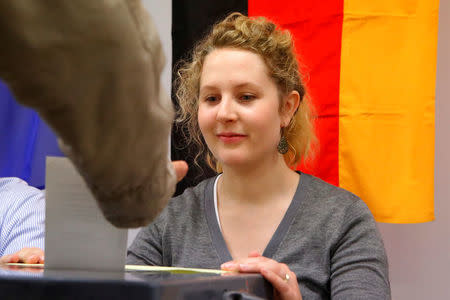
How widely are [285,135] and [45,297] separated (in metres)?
1.21

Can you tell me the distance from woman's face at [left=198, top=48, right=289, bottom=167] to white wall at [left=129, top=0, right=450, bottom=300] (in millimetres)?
748

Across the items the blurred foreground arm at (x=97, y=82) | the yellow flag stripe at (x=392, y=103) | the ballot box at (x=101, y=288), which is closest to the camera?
the blurred foreground arm at (x=97, y=82)

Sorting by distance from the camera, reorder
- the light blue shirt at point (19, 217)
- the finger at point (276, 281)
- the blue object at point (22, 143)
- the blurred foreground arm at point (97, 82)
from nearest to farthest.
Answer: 1. the blurred foreground arm at point (97, 82)
2. the finger at point (276, 281)
3. the light blue shirt at point (19, 217)
4. the blue object at point (22, 143)

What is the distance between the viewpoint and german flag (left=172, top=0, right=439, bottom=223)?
1837 mm

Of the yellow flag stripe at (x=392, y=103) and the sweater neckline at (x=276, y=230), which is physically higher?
the yellow flag stripe at (x=392, y=103)

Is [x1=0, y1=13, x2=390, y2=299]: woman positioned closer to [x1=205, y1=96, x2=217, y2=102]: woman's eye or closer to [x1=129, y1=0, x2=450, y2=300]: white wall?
[x1=205, y1=96, x2=217, y2=102]: woman's eye

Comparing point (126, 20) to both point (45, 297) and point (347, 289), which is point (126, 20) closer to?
point (45, 297)

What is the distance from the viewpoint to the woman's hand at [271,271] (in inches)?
37.7

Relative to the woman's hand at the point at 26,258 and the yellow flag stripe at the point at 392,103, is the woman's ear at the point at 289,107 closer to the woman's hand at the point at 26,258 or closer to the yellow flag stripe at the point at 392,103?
the yellow flag stripe at the point at 392,103

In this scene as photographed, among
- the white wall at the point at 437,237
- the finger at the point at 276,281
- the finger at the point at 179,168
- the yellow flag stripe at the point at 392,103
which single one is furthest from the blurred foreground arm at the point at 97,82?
the white wall at the point at 437,237

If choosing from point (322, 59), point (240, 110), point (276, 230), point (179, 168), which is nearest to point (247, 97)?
point (240, 110)

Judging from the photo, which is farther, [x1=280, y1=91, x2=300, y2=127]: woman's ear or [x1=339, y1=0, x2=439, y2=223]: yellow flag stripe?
[x1=339, y1=0, x2=439, y2=223]: yellow flag stripe

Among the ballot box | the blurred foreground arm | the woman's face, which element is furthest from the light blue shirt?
the blurred foreground arm

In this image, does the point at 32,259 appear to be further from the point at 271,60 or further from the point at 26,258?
the point at 271,60
